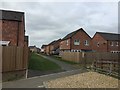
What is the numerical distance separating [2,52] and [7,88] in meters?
3.71

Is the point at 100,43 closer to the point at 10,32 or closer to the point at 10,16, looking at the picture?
the point at 10,16

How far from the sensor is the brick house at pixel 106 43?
5353 centimetres

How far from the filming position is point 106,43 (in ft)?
175

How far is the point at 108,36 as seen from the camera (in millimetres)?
56312

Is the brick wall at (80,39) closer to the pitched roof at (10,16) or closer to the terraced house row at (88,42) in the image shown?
the terraced house row at (88,42)

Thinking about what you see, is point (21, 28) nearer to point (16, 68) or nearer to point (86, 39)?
point (16, 68)

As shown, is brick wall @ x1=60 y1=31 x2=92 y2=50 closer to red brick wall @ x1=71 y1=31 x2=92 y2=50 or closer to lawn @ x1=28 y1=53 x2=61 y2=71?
red brick wall @ x1=71 y1=31 x2=92 y2=50

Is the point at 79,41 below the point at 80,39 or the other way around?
below

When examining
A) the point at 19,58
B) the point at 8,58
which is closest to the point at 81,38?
the point at 19,58

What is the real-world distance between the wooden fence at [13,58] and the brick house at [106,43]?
132 feet

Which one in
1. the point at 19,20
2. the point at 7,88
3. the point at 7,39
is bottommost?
the point at 7,88

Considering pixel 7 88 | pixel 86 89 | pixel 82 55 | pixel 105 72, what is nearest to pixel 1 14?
pixel 82 55

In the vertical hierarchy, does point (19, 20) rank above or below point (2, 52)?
above

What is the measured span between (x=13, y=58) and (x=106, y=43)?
136ft
